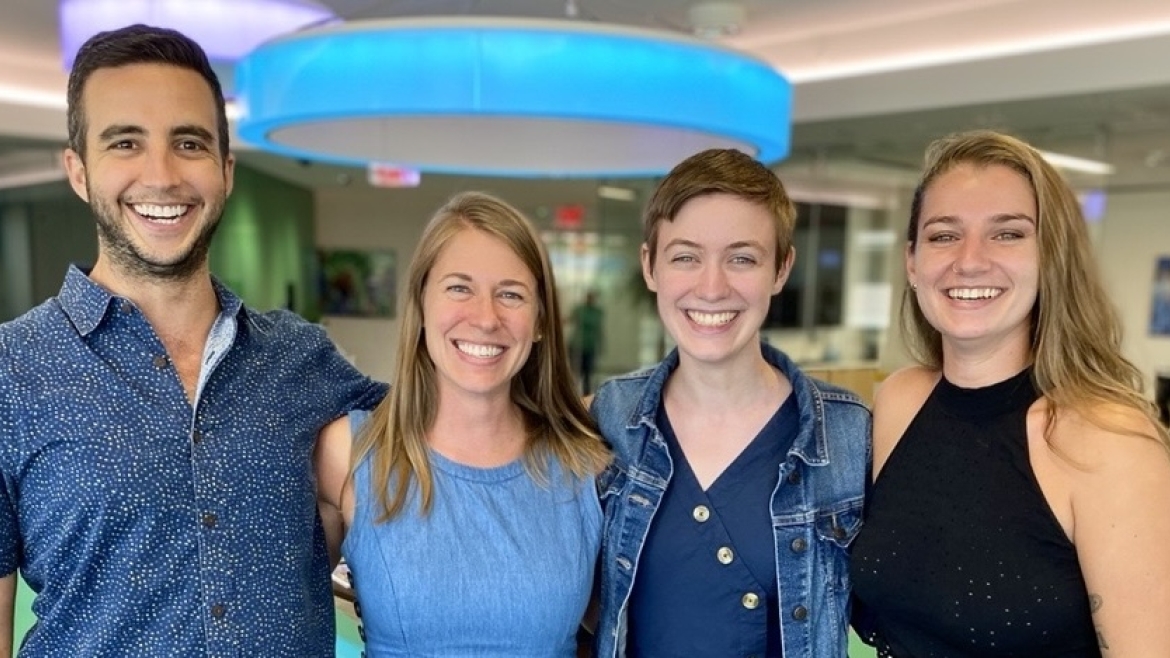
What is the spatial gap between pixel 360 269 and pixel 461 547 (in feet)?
39.2

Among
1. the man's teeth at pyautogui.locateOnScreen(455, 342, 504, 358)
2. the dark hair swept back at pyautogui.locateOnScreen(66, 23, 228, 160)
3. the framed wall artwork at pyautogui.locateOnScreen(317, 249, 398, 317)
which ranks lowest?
the framed wall artwork at pyautogui.locateOnScreen(317, 249, 398, 317)

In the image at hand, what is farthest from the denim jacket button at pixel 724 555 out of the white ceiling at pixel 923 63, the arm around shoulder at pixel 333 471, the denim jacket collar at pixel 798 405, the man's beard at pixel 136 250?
the white ceiling at pixel 923 63

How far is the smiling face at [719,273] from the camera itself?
1.67m

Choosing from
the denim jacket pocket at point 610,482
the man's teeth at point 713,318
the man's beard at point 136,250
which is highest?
the man's beard at point 136,250

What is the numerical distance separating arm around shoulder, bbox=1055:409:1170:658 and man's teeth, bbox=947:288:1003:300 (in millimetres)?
283

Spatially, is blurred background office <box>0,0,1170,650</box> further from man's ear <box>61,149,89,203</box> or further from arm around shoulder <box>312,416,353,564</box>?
man's ear <box>61,149,89,203</box>

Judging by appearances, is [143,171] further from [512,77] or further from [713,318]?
[512,77]

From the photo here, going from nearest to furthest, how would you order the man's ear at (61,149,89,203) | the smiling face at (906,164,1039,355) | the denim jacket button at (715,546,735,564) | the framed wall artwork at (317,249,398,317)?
the man's ear at (61,149,89,203) → the smiling face at (906,164,1039,355) → the denim jacket button at (715,546,735,564) → the framed wall artwork at (317,249,398,317)

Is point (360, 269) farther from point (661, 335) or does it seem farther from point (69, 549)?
point (69, 549)

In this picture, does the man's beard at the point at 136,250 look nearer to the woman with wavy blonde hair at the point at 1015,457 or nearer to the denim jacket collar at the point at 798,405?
the denim jacket collar at the point at 798,405

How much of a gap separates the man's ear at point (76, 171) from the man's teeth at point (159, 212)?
0.34 feet

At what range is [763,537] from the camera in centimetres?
166

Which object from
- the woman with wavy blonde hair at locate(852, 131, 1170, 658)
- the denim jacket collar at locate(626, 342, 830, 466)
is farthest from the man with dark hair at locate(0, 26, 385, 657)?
the woman with wavy blonde hair at locate(852, 131, 1170, 658)

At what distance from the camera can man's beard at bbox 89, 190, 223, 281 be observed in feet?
4.62
